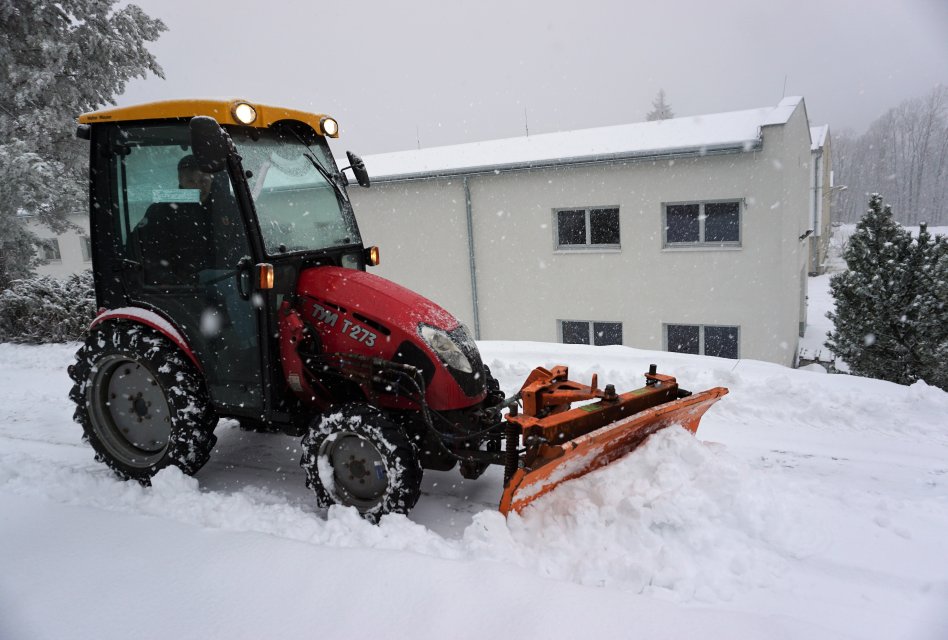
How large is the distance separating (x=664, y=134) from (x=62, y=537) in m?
11.1

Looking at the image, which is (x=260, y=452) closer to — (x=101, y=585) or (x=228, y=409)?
(x=228, y=409)

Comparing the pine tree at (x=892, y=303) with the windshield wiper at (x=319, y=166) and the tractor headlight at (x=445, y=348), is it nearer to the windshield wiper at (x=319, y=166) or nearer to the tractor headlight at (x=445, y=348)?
the tractor headlight at (x=445, y=348)

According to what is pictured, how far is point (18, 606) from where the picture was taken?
249cm

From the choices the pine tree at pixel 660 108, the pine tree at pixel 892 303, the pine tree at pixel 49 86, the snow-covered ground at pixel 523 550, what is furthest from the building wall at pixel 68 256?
the pine tree at pixel 660 108

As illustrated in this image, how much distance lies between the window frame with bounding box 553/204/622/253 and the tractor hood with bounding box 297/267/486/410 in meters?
8.08

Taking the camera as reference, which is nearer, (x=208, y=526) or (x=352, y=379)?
(x=208, y=526)

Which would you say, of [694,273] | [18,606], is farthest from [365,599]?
[694,273]

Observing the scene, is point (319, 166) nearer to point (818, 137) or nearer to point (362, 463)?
point (362, 463)

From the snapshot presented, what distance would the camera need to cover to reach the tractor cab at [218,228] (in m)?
3.47

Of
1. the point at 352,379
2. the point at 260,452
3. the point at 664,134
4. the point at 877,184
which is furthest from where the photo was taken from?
the point at 877,184

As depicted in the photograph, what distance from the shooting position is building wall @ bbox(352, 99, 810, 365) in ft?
32.9

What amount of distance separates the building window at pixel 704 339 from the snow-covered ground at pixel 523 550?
244 inches

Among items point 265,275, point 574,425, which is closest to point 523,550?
point 574,425

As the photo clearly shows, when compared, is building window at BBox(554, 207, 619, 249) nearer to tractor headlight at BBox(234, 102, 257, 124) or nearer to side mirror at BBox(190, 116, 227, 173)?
tractor headlight at BBox(234, 102, 257, 124)
